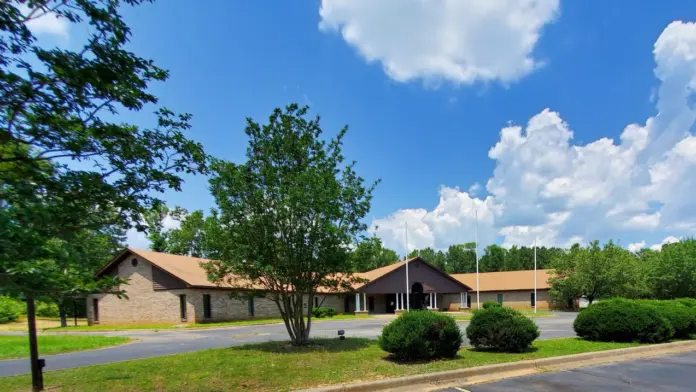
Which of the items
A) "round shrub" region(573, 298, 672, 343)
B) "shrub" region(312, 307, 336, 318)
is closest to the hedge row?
"round shrub" region(573, 298, 672, 343)

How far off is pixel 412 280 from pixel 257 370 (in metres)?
38.2

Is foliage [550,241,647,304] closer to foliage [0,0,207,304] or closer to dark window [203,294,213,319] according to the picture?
dark window [203,294,213,319]

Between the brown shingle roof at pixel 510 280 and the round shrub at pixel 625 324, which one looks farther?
the brown shingle roof at pixel 510 280

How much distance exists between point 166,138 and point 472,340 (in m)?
9.63

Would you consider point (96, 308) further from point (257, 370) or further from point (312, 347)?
point (257, 370)

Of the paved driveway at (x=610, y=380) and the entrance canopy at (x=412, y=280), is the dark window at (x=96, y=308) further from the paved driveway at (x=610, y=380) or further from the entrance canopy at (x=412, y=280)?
the paved driveway at (x=610, y=380)

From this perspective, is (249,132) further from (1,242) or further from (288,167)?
(1,242)

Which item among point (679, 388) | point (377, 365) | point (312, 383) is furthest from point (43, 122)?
point (679, 388)

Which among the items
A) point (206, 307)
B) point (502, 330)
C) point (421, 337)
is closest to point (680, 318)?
point (502, 330)

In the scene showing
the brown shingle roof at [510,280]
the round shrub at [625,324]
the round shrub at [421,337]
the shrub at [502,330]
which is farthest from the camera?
the brown shingle roof at [510,280]

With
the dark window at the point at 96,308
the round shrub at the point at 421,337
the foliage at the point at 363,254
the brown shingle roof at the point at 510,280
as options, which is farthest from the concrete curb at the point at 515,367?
the brown shingle roof at the point at 510,280

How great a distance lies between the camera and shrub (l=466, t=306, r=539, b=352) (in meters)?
10.9

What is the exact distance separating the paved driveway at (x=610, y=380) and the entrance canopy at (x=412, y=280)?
3399 centimetres

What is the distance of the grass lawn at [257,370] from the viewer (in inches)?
313
